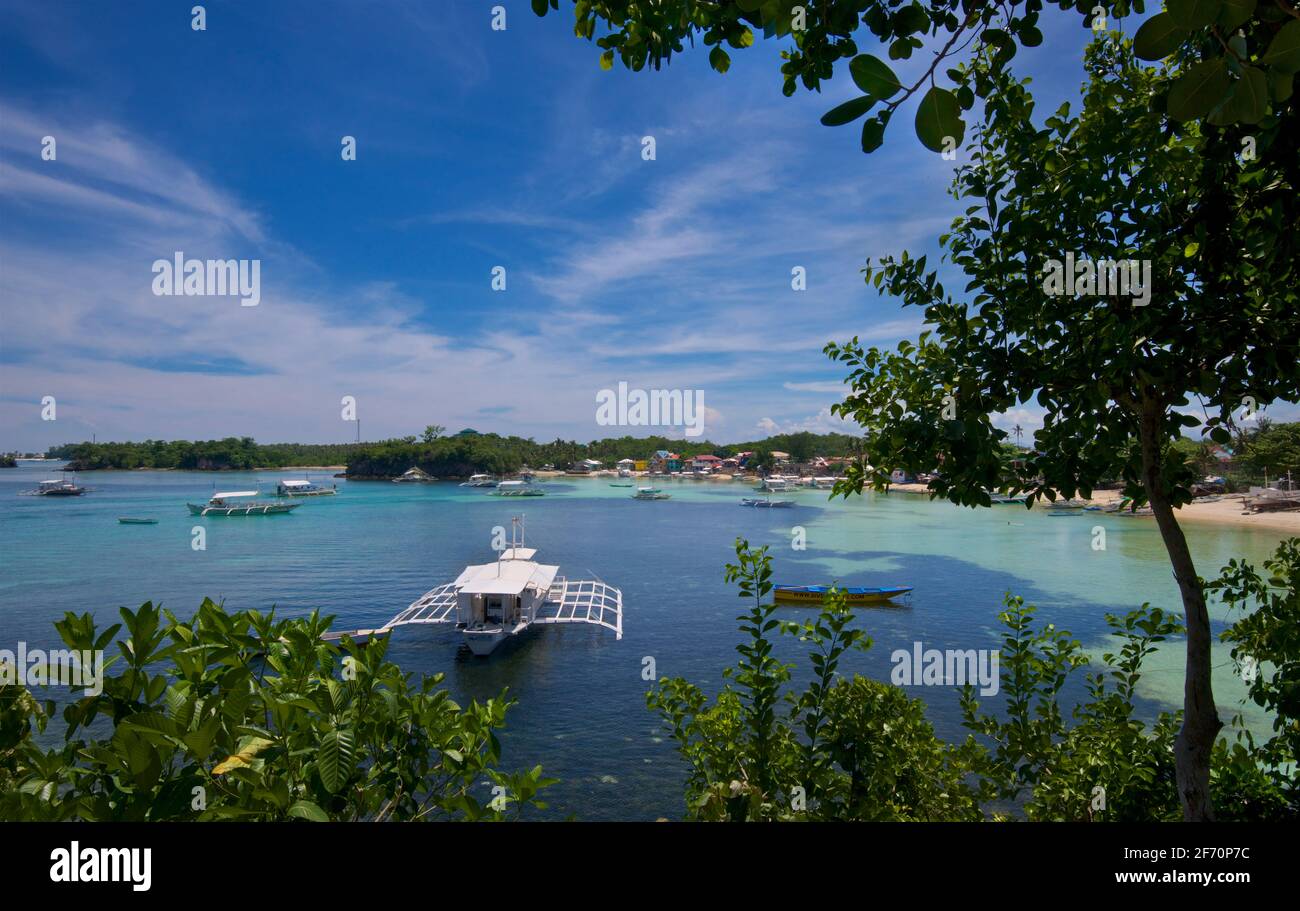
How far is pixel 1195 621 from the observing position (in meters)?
2.46

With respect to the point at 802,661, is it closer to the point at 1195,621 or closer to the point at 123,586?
the point at 1195,621

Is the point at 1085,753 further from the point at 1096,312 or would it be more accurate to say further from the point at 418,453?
the point at 418,453

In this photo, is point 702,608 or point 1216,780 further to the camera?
point 702,608

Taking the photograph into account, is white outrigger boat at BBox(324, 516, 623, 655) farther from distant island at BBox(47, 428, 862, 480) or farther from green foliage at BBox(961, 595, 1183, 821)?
distant island at BBox(47, 428, 862, 480)

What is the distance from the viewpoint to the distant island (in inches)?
3127

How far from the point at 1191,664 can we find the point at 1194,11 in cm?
275

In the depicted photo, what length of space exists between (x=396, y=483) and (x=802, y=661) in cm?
9124

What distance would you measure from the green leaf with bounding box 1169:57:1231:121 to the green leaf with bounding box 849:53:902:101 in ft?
1.09

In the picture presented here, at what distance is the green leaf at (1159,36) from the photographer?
757mm

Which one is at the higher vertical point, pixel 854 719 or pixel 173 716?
pixel 173 716

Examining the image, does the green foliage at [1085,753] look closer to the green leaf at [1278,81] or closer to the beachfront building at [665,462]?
the green leaf at [1278,81]

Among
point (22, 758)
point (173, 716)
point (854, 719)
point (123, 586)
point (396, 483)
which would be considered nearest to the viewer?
point (173, 716)

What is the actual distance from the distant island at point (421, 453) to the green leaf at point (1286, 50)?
75510 mm
